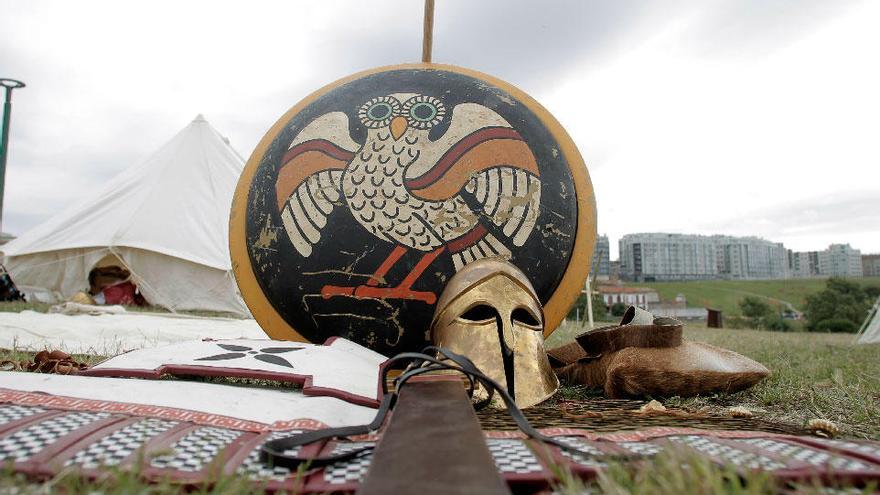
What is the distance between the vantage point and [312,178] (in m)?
1.74

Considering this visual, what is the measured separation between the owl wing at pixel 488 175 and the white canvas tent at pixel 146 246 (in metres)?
4.98

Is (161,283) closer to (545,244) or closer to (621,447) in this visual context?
(545,244)

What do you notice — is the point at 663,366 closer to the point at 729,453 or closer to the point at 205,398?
the point at 729,453

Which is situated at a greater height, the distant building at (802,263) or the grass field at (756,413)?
the distant building at (802,263)

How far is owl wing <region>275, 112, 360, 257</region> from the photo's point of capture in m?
1.70

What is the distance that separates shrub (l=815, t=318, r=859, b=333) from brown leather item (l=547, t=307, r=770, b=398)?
22.2 meters

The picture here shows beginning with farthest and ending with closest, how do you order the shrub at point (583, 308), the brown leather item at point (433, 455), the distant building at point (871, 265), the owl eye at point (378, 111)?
the distant building at point (871, 265) < the shrub at point (583, 308) < the owl eye at point (378, 111) < the brown leather item at point (433, 455)

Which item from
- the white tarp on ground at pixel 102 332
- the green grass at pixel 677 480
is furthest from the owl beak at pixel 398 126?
the white tarp on ground at pixel 102 332

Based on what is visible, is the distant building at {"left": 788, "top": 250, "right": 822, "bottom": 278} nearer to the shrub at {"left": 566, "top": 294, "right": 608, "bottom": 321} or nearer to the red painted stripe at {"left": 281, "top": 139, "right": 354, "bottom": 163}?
the shrub at {"left": 566, "top": 294, "right": 608, "bottom": 321}

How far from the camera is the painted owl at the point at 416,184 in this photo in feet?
5.40

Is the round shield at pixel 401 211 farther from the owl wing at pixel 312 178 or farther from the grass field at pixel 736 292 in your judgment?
the grass field at pixel 736 292

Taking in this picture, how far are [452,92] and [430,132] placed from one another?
7.5 inches

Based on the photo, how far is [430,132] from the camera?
5.72ft

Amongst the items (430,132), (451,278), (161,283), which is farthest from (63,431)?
(161,283)
